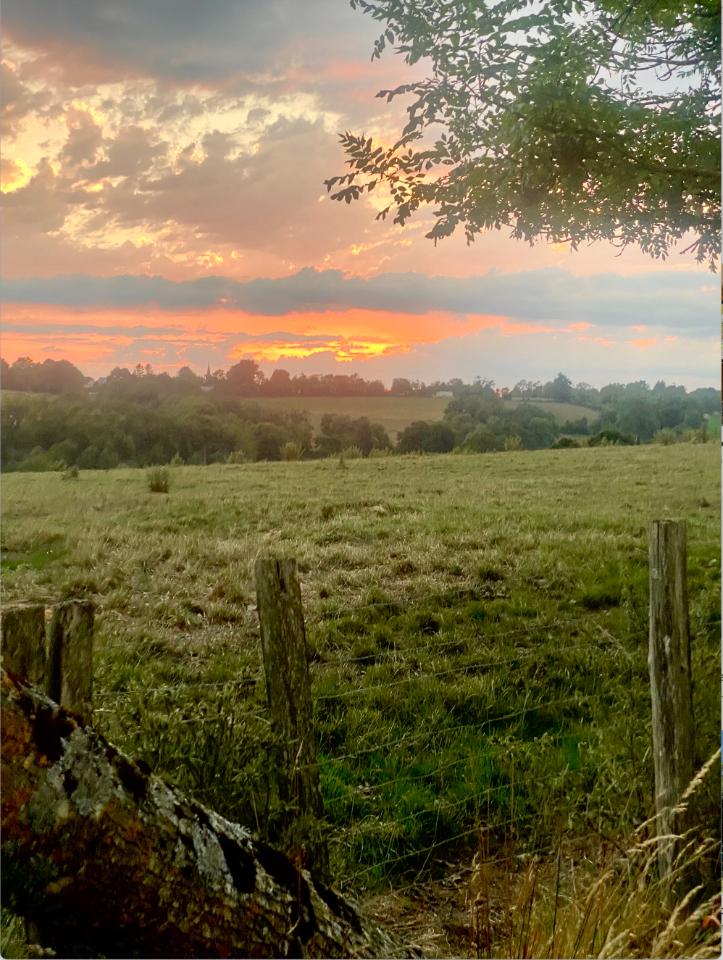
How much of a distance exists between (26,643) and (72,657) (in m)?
0.13

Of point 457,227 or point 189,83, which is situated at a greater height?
point 189,83

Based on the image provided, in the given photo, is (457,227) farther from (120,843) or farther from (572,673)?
(120,843)

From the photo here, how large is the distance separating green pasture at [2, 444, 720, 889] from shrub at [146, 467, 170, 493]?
0.25 feet


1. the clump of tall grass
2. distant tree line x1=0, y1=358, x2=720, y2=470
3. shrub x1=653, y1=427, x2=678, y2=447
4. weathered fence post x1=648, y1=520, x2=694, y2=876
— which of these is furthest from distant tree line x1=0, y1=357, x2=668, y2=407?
the clump of tall grass

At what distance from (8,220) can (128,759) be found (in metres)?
3.20

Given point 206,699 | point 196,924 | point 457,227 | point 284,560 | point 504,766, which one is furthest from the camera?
point 457,227

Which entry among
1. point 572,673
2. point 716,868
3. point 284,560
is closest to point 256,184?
point 284,560

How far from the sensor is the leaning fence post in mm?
2234

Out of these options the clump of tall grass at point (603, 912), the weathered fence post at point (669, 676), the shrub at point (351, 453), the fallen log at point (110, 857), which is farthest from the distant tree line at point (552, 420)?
the fallen log at point (110, 857)

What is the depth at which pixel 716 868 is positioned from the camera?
320 centimetres

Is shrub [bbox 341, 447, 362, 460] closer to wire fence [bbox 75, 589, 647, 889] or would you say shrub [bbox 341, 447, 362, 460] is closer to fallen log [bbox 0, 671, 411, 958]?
wire fence [bbox 75, 589, 647, 889]

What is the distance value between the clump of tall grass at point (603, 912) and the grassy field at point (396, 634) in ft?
0.69

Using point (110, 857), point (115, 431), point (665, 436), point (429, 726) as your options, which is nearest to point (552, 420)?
point (665, 436)

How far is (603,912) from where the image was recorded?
101 inches
